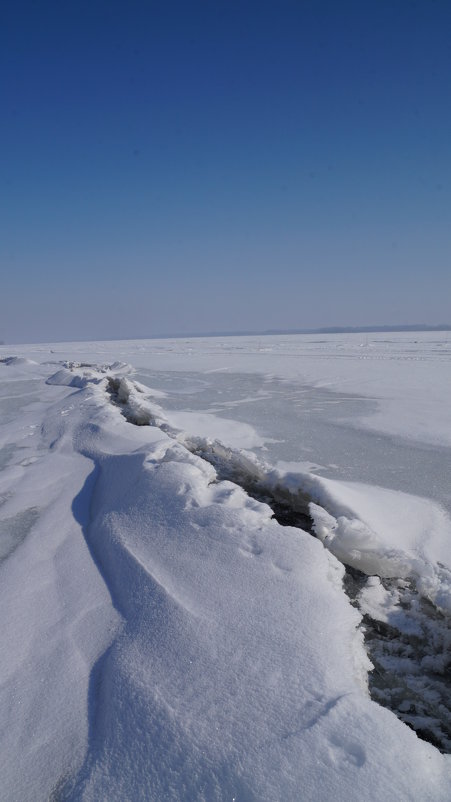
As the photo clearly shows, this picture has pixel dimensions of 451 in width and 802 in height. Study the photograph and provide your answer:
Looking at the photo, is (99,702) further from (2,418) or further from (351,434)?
(2,418)

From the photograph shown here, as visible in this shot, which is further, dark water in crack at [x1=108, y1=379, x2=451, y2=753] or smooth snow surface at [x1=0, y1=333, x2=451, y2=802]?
dark water in crack at [x1=108, y1=379, x2=451, y2=753]

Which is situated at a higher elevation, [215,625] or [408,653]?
[215,625]

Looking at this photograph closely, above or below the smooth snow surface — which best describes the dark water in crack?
below

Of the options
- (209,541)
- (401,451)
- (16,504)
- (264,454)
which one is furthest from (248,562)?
(401,451)

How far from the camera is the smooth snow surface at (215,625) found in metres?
1.17

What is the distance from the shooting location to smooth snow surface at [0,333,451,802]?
Answer: 1.17 metres

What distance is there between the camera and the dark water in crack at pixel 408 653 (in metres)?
1.53

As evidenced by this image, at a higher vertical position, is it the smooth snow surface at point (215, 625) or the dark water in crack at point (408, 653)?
the smooth snow surface at point (215, 625)

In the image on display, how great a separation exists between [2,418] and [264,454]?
14.3 ft

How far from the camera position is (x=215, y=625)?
5.50 feet

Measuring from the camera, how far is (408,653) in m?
1.82

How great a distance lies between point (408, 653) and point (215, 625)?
81 cm

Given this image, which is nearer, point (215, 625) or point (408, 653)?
point (215, 625)

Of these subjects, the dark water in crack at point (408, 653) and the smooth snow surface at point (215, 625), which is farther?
the dark water in crack at point (408, 653)
